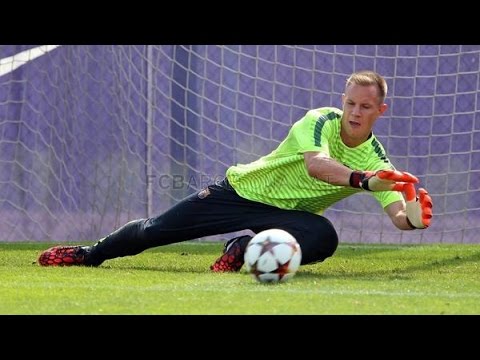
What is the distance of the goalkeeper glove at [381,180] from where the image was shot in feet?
20.3

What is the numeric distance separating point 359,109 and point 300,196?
74 centimetres

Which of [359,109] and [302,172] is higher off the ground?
[359,109]

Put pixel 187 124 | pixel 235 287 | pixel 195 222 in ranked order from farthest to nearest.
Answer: pixel 187 124 → pixel 195 222 → pixel 235 287

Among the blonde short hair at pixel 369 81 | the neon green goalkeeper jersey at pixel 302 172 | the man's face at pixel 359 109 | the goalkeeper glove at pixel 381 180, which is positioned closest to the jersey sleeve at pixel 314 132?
the neon green goalkeeper jersey at pixel 302 172

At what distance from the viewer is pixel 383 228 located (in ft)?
35.1

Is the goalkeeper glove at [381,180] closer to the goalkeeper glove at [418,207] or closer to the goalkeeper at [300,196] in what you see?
the goalkeeper at [300,196]

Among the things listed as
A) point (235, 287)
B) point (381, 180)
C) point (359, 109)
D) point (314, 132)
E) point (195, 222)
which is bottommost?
point (235, 287)

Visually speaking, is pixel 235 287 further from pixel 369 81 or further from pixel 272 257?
pixel 369 81

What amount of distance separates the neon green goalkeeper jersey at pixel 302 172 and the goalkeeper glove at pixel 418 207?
408 millimetres

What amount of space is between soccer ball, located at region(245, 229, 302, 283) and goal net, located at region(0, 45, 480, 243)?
4619 mm

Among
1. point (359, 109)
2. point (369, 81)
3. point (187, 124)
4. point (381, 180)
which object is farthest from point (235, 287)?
point (187, 124)

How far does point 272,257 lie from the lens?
6.05 meters

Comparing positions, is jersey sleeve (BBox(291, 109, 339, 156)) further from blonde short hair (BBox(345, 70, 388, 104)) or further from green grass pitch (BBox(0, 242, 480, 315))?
green grass pitch (BBox(0, 242, 480, 315))

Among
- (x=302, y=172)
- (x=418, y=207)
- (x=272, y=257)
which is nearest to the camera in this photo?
(x=272, y=257)
